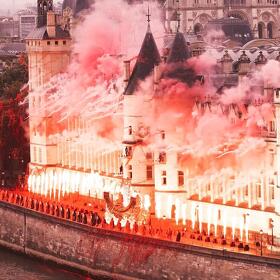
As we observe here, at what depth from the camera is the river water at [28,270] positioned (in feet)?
225

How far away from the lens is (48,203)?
75.0 metres

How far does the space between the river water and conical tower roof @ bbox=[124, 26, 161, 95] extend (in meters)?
8.06

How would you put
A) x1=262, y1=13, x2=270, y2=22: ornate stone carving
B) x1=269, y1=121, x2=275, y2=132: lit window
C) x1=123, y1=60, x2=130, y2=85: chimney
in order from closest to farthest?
x1=269, y1=121, x2=275, y2=132: lit window < x1=123, y1=60, x2=130, y2=85: chimney < x1=262, y1=13, x2=270, y2=22: ornate stone carving

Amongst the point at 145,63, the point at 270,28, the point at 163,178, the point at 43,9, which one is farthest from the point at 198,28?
the point at 163,178

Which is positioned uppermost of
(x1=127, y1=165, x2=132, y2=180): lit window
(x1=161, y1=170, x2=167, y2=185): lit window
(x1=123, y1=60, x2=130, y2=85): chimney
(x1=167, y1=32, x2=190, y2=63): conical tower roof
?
(x1=167, y1=32, x2=190, y2=63): conical tower roof

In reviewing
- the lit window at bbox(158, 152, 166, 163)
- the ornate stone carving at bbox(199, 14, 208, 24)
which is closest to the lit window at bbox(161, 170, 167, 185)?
the lit window at bbox(158, 152, 166, 163)

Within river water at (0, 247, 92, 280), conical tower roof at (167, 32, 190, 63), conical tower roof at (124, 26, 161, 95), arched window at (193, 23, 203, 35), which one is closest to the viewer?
river water at (0, 247, 92, 280)

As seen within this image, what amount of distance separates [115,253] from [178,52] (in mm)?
8926

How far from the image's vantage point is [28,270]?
7056 cm

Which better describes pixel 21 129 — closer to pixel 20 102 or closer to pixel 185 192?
pixel 20 102

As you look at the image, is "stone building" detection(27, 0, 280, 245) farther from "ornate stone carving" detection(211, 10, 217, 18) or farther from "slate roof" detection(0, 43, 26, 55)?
"slate roof" detection(0, 43, 26, 55)

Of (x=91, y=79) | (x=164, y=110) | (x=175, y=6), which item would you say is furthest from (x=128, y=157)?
(x=175, y=6)

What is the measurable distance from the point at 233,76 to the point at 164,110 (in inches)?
155

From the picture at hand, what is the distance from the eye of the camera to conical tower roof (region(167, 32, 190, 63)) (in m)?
68.9
